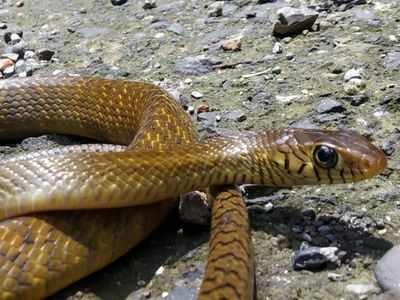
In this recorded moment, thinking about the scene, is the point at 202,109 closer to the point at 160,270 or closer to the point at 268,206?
the point at 268,206

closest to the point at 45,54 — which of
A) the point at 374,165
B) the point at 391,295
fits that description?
the point at 374,165

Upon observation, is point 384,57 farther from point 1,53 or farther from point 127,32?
point 1,53

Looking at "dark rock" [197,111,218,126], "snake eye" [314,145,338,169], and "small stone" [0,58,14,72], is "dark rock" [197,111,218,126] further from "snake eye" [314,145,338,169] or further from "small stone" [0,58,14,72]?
"small stone" [0,58,14,72]

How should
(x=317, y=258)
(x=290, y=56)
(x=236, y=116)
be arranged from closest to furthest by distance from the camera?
(x=317, y=258) → (x=236, y=116) → (x=290, y=56)

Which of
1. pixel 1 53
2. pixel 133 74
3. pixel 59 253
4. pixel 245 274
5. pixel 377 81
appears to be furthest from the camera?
pixel 1 53

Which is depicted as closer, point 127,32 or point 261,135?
point 261,135

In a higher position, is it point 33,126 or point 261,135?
point 261,135

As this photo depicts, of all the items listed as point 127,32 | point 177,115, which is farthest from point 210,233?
point 127,32
